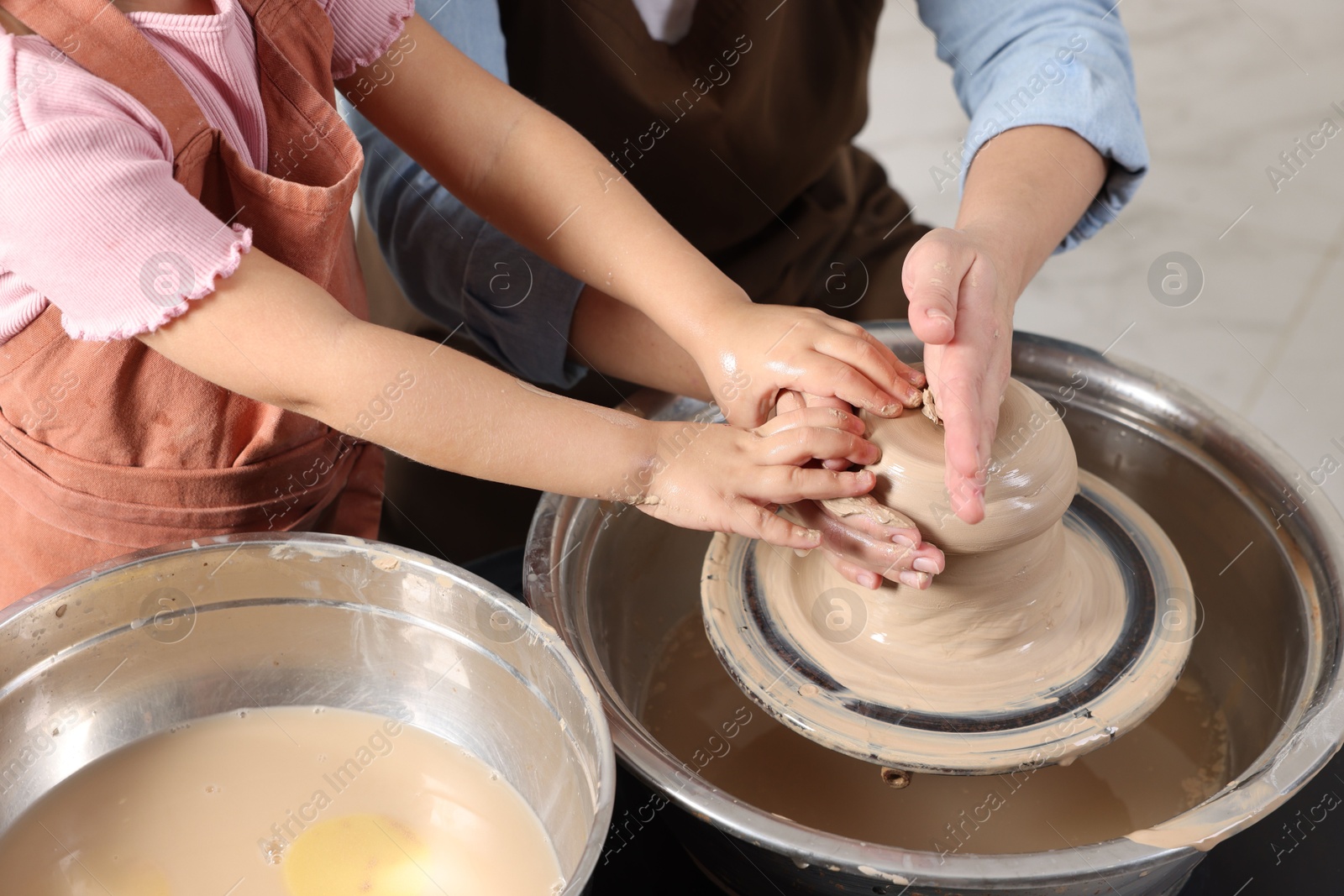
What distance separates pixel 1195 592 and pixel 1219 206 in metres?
1.83

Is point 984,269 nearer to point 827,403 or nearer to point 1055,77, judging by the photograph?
point 827,403

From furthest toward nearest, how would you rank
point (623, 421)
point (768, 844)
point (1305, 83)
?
point (1305, 83) < point (623, 421) < point (768, 844)

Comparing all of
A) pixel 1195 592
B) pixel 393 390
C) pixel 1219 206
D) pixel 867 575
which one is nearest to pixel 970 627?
pixel 867 575

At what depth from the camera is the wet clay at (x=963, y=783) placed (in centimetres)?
92

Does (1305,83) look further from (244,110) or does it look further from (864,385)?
(244,110)

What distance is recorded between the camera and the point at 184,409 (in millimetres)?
877

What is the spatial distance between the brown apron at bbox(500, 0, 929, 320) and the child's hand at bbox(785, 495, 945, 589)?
24.5 inches

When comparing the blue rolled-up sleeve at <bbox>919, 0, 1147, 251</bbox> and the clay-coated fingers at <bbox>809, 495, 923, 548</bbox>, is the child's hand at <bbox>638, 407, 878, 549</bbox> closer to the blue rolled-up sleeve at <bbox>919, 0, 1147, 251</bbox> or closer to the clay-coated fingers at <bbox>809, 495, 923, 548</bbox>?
the clay-coated fingers at <bbox>809, 495, 923, 548</bbox>

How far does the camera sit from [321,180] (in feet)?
2.99

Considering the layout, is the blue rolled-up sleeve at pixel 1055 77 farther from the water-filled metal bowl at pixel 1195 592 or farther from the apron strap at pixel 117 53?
the apron strap at pixel 117 53

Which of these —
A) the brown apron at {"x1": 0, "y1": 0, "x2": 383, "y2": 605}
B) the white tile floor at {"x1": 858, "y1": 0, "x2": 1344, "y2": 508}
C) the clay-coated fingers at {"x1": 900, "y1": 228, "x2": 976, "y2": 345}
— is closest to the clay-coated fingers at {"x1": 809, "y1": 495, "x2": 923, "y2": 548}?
the clay-coated fingers at {"x1": 900, "y1": 228, "x2": 976, "y2": 345}

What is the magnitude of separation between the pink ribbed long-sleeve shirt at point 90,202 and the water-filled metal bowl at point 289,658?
0.62 ft

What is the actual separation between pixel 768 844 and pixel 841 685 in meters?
0.18

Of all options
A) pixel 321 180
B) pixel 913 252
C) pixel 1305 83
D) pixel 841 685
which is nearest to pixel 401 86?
pixel 321 180
